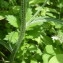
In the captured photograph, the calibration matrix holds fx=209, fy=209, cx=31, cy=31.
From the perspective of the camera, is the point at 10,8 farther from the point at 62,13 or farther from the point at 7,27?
the point at 62,13

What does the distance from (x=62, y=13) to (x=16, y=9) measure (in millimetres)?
407

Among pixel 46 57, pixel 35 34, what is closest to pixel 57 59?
pixel 46 57

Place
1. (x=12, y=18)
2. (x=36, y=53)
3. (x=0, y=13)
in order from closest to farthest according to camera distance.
Result: (x=12, y=18) → (x=36, y=53) → (x=0, y=13)

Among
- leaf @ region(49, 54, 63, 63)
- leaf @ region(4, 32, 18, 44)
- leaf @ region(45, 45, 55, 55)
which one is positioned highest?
leaf @ region(4, 32, 18, 44)

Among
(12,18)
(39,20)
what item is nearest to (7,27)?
(12,18)

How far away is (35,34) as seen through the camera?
4.58 feet

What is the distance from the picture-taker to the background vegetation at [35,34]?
132 centimetres

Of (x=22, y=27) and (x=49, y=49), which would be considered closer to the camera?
(x=22, y=27)

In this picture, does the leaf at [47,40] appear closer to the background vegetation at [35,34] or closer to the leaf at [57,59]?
the background vegetation at [35,34]

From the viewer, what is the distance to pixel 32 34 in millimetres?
1412

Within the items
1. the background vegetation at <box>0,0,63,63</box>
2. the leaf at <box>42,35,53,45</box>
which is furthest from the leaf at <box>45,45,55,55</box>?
the leaf at <box>42,35,53,45</box>

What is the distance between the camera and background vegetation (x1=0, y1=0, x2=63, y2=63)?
1.32 metres

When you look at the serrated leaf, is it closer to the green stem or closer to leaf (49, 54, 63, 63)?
leaf (49, 54, 63, 63)

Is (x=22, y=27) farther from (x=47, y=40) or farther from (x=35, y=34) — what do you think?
(x=47, y=40)
